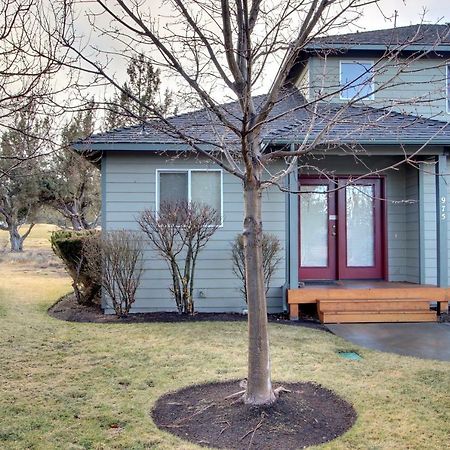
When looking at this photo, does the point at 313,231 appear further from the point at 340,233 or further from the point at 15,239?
the point at 15,239

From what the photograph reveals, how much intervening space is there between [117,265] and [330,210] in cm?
432

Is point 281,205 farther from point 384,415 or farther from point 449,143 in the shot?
point 384,415

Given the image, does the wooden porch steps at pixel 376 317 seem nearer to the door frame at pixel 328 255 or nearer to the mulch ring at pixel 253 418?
the door frame at pixel 328 255

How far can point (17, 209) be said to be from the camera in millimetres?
20875

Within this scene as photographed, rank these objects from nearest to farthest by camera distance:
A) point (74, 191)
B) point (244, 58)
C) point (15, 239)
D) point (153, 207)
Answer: point (244, 58) → point (153, 207) → point (74, 191) → point (15, 239)

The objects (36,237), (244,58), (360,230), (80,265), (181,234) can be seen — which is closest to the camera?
(244,58)

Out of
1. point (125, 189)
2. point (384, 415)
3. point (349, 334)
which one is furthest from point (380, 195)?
point (384, 415)

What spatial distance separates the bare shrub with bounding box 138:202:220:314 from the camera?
24.9 feet

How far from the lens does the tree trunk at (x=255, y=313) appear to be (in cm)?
365

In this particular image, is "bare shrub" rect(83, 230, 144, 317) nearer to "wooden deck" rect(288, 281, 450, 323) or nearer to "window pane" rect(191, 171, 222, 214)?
"window pane" rect(191, 171, 222, 214)

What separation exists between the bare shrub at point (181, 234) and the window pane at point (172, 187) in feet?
1.24

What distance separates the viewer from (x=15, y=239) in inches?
873

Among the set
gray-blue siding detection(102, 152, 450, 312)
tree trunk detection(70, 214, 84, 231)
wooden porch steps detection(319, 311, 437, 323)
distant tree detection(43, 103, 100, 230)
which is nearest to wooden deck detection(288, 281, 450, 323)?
wooden porch steps detection(319, 311, 437, 323)

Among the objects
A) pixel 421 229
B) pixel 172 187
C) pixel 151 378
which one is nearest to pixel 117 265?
pixel 172 187
